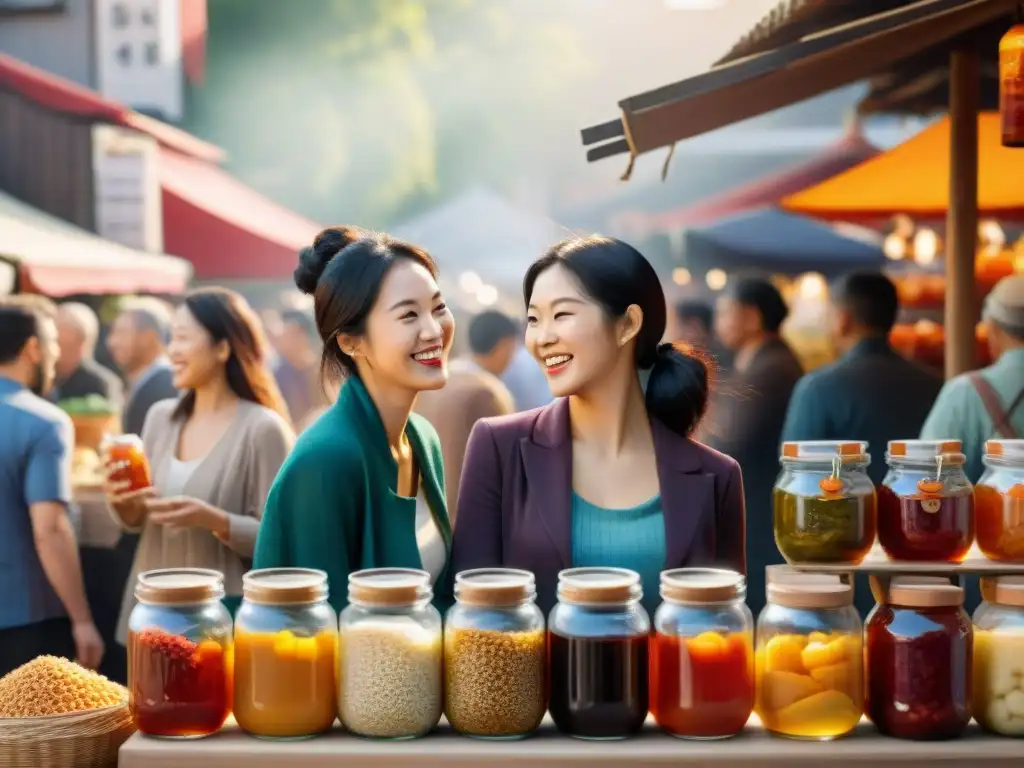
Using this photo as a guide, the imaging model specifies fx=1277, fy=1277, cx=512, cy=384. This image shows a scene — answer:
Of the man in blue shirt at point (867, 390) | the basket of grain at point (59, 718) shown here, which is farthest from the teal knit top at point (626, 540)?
the man in blue shirt at point (867, 390)

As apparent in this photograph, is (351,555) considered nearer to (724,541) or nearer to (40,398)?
(724,541)

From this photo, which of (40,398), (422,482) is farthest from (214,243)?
(422,482)

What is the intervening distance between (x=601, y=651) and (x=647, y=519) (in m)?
0.42

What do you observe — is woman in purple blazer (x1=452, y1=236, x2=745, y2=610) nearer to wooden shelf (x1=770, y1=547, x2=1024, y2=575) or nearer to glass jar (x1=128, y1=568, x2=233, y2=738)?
wooden shelf (x1=770, y1=547, x2=1024, y2=575)

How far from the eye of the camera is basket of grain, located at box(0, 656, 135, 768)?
1.89m

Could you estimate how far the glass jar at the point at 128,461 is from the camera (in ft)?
11.0

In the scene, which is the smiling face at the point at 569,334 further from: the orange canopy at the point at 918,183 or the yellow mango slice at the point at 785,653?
the orange canopy at the point at 918,183

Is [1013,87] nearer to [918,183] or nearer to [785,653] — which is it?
[785,653]

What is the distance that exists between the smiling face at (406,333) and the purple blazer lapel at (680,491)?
42cm

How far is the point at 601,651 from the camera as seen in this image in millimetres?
1848

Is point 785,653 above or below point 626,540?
below

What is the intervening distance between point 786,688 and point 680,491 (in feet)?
1.51

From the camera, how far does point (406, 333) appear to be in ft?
7.51

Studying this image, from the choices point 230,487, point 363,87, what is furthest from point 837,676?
point 363,87
